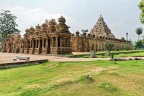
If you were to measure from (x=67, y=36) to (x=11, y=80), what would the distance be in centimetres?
1969

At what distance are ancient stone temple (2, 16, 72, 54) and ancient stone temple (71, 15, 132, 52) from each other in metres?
11.3

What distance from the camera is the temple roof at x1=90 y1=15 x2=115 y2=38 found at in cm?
6950

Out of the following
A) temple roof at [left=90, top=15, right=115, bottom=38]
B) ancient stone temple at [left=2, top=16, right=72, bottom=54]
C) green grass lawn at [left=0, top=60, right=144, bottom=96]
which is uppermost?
temple roof at [left=90, top=15, right=115, bottom=38]

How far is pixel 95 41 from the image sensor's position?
5297 cm

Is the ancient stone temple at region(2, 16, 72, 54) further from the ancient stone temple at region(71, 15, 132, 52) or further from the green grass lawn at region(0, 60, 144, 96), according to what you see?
the green grass lawn at region(0, 60, 144, 96)

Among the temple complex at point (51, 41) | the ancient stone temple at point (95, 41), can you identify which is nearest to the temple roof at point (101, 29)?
the ancient stone temple at point (95, 41)

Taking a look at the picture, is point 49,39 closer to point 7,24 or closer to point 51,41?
point 51,41

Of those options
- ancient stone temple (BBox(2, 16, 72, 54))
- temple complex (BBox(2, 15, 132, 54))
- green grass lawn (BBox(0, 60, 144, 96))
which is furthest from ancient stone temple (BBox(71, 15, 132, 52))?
green grass lawn (BBox(0, 60, 144, 96))

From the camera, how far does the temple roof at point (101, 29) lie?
69500mm

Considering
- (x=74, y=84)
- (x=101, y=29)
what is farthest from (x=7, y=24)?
(x=74, y=84)

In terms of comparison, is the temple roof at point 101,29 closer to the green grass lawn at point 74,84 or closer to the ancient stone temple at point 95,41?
the ancient stone temple at point 95,41

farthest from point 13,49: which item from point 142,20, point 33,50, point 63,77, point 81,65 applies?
point 63,77

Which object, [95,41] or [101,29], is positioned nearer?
[95,41]

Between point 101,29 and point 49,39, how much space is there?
40498 mm
